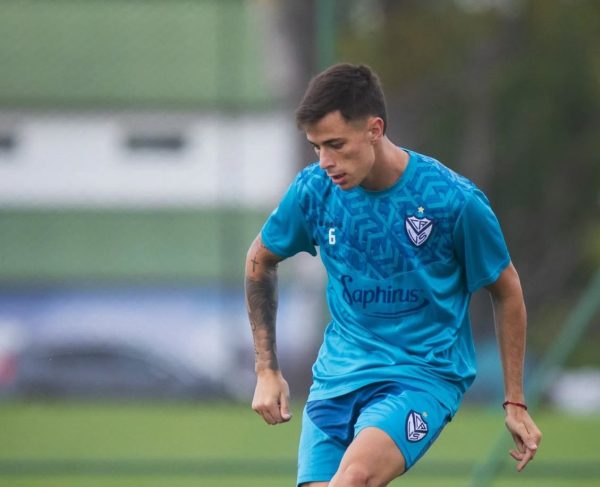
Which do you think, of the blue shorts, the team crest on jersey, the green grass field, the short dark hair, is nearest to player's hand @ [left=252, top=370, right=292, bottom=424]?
the blue shorts

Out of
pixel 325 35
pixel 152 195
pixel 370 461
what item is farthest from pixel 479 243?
pixel 152 195

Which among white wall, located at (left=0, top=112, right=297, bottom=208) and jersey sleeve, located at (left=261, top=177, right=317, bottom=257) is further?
white wall, located at (left=0, top=112, right=297, bottom=208)

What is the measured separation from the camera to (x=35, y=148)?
951cm

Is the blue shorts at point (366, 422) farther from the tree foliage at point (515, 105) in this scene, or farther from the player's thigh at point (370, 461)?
the tree foliage at point (515, 105)

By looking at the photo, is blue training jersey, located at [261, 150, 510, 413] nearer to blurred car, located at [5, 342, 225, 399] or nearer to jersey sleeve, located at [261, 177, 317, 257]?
jersey sleeve, located at [261, 177, 317, 257]

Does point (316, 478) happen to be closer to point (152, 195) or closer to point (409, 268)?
point (409, 268)

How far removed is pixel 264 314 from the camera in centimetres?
451

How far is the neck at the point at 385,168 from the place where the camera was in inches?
165

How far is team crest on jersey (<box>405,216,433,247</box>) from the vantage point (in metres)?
4.18

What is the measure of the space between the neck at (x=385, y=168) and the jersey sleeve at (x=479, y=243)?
0.25 m

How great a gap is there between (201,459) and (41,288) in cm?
208

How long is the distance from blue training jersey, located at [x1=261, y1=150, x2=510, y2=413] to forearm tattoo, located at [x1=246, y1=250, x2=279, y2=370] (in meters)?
0.29

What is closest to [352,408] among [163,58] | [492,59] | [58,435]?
[58,435]

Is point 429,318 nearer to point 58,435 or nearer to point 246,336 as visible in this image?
point 58,435
